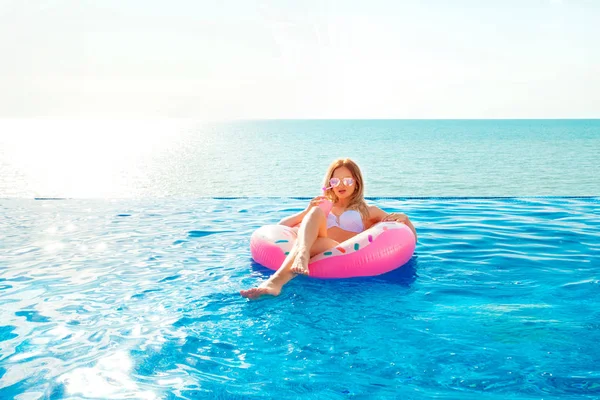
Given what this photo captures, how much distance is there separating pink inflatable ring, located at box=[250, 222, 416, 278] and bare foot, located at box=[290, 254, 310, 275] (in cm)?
29

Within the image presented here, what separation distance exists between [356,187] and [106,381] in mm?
2675

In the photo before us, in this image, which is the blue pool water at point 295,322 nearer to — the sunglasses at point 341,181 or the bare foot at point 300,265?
the bare foot at point 300,265

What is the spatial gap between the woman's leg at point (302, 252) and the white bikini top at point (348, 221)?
39 centimetres

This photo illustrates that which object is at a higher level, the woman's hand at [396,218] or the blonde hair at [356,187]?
the blonde hair at [356,187]

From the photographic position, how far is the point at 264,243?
4590 mm

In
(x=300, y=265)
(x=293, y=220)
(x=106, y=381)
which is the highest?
(x=293, y=220)

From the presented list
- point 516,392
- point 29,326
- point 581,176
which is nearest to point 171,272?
point 29,326

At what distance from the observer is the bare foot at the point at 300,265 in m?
3.84

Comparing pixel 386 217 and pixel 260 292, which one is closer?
pixel 260 292

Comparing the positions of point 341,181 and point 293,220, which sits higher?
point 341,181

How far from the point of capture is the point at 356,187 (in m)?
4.79

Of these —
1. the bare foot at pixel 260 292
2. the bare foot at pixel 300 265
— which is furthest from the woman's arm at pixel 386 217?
the bare foot at pixel 260 292

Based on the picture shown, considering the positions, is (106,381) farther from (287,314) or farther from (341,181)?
(341,181)

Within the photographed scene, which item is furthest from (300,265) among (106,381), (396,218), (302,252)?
(106,381)
